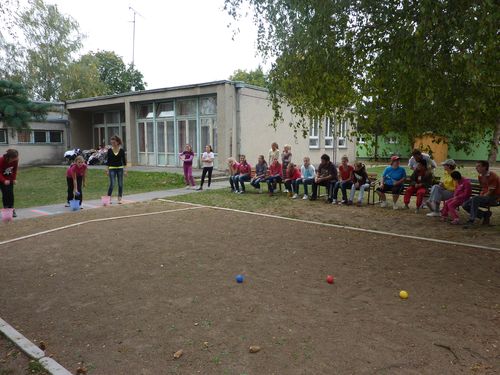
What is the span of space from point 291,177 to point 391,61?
7615 mm

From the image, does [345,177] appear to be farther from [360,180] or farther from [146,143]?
[146,143]

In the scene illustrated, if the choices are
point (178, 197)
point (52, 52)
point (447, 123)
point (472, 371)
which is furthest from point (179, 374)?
point (52, 52)

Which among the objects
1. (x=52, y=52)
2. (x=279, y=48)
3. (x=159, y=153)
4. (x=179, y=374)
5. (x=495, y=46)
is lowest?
(x=179, y=374)

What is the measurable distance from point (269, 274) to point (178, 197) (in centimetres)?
814

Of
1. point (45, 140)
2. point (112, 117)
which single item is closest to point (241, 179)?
point (112, 117)

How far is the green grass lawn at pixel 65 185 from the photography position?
1324 centimetres

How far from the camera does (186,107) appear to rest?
71.9ft

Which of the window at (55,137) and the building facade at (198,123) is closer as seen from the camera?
the building facade at (198,123)

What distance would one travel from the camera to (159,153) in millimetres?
23641

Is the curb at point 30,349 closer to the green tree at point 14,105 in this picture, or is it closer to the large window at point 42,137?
the green tree at point 14,105

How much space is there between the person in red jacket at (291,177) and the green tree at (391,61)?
5431 millimetres

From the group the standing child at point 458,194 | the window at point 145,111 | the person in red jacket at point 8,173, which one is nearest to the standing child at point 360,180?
the standing child at point 458,194

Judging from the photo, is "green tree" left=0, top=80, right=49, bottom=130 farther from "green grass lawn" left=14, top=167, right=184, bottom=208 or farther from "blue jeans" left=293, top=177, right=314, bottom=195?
"blue jeans" left=293, top=177, right=314, bottom=195

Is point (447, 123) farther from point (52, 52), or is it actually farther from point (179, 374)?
point (52, 52)
